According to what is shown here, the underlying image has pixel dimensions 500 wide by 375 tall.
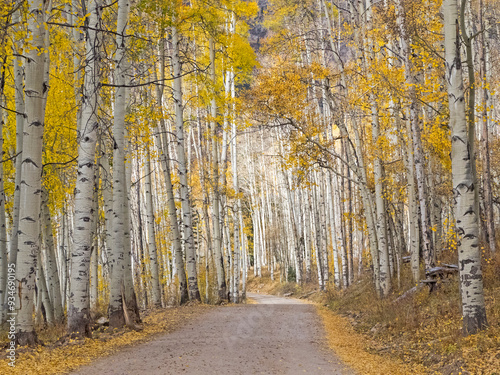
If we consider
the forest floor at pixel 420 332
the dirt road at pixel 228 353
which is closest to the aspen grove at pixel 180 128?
the forest floor at pixel 420 332

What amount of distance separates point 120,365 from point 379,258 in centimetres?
910

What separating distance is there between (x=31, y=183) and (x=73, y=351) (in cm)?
270

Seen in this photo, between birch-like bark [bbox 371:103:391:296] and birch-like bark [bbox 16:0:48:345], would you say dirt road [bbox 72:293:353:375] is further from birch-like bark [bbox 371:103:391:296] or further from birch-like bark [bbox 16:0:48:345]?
birch-like bark [bbox 371:103:391:296]

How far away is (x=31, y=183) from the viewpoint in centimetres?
677

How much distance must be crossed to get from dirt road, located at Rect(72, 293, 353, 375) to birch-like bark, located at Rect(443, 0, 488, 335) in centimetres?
217

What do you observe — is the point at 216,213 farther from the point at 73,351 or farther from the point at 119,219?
the point at 73,351

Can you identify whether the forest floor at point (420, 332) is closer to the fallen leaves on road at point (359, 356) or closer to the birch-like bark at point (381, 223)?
the fallen leaves on road at point (359, 356)

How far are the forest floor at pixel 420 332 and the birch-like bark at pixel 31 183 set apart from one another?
5067mm

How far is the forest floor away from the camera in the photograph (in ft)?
19.8

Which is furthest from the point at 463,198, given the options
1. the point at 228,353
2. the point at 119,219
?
the point at 119,219

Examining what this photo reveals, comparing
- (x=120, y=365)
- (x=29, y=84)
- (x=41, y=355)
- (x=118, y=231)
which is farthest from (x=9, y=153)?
(x=120, y=365)

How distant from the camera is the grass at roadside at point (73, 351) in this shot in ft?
19.0

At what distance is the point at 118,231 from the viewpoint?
947 centimetres

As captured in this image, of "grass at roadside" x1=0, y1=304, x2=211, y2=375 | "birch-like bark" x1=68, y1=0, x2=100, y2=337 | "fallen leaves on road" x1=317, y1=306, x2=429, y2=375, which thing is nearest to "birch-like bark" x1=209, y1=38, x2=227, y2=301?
"grass at roadside" x1=0, y1=304, x2=211, y2=375
